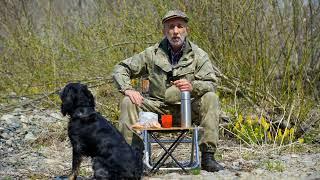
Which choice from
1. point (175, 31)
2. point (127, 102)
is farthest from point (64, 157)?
point (175, 31)

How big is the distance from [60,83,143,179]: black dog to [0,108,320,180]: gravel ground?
33.4 inches

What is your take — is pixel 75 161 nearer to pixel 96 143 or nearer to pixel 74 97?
pixel 96 143

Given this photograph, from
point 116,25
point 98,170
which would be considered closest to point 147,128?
point 98,170

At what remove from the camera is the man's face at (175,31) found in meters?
6.37

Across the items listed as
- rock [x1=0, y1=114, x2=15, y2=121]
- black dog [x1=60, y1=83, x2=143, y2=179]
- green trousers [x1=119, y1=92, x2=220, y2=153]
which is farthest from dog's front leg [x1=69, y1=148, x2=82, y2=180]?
rock [x1=0, y1=114, x2=15, y2=121]

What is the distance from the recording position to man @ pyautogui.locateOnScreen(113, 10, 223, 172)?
6.11 meters

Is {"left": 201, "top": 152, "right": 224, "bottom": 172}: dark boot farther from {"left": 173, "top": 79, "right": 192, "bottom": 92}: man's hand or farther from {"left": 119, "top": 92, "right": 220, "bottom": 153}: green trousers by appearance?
{"left": 173, "top": 79, "right": 192, "bottom": 92}: man's hand

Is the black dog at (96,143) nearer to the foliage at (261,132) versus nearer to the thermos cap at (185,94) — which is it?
the thermos cap at (185,94)

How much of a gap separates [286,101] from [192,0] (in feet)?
6.44

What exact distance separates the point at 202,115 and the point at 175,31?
0.92m

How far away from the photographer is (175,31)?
6.37m

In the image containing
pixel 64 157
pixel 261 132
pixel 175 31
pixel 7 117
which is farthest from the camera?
pixel 7 117

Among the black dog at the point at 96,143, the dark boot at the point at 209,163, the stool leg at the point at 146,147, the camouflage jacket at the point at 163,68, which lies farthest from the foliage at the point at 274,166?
the black dog at the point at 96,143

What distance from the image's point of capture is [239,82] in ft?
28.9
